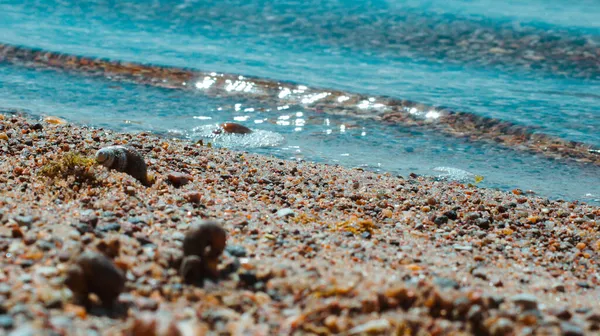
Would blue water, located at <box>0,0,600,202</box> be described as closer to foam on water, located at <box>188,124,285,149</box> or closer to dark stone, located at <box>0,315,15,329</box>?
foam on water, located at <box>188,124,285,149</box>

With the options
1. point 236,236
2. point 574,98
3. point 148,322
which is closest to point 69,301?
point 148,322

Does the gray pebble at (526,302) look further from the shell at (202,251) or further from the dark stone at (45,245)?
the dark stone at (45,245)

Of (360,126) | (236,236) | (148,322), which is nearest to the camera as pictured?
(148,322)

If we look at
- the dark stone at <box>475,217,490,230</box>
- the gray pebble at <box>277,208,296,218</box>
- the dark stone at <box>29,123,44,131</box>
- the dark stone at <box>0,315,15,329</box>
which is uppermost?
the dark stone at <box>29,123,44,131</box>

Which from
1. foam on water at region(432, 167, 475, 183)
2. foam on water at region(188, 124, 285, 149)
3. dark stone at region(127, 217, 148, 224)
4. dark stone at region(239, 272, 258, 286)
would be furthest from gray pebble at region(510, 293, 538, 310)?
foam on water at region(188, 124, 285, 149)

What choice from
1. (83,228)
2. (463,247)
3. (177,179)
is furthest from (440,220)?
(83,228)

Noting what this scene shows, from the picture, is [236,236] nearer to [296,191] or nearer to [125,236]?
[125,236]
